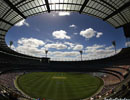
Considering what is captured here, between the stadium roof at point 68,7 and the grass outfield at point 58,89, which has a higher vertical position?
the stadium roof at point 68,7

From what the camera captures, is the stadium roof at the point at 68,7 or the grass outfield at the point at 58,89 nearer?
the stadium roof at the point at 68,7

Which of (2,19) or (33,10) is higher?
(33,10)

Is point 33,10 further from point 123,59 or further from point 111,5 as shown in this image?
point 123,59

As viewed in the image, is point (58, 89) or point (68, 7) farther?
point (58, 89)

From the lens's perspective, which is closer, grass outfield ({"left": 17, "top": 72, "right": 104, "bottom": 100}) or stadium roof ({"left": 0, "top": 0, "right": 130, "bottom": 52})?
stadium roof ({"left": 0, "top": 0, "right": 130, "bottom": 52})

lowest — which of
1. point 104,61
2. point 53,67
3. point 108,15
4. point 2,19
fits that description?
point 53,67

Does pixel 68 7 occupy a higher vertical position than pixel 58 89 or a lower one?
higher

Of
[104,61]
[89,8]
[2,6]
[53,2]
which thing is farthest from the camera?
[104,61]

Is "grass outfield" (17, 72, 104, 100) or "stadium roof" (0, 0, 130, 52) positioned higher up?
"stadium roof" (0, 0, 130, 52)

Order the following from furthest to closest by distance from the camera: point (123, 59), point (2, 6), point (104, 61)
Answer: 1. point (104, 61)
2. point (123, 59)
3. point (2, 6)

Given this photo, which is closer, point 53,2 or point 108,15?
point 53,2

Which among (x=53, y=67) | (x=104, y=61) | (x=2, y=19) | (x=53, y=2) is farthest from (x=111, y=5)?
(x=53, y=67)

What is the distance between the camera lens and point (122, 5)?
20578mm

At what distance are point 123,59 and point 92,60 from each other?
28540mm
